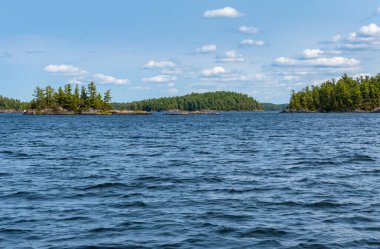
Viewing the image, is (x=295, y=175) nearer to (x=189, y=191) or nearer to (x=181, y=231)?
(x=189, y=191)

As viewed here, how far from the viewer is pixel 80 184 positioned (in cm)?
2742

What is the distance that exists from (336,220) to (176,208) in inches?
252

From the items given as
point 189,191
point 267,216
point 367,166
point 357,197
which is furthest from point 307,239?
point 367,166

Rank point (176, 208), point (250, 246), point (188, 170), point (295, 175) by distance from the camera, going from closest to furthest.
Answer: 1. point (250, 246)
2. point (176, 208)
3. point (295, 175)
4. point (188, 170)

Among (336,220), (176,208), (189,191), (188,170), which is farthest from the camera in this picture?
(188,170)

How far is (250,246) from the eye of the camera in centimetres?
1555

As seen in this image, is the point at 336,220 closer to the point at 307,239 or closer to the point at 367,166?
the point at 307,239

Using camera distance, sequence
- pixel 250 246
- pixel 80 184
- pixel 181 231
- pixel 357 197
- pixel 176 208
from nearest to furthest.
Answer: pixel 250 246, pixel 181 231, pixel 176 208, pixel 357 197, pixel 80 184

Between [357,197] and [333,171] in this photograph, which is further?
[333,171]

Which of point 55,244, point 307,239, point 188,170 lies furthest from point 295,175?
point 55,244

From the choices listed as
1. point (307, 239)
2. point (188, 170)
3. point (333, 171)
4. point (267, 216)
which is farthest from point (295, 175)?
point (307, 239)

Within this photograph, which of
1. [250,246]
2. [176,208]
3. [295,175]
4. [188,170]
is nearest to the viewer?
[250,246]

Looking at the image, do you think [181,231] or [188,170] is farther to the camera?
[188,170]

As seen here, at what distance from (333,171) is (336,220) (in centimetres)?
1423
